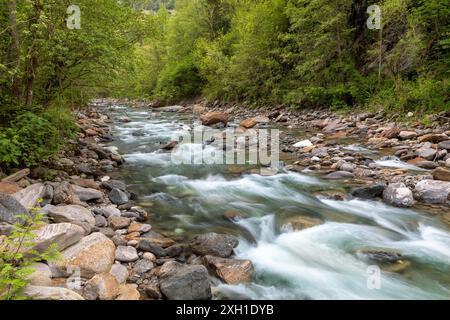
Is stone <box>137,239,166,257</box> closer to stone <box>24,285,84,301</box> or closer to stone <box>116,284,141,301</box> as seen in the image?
stone <box>116,284,141,301</box>

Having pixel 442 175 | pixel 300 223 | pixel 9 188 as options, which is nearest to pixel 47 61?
pixel 9 188

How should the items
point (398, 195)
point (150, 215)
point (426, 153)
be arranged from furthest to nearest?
point (426, 153)
point (398, 195)
point (150, 215)

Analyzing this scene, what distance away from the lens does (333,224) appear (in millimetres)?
6293

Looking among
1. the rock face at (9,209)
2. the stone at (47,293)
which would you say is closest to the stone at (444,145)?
the stone at (47,293)

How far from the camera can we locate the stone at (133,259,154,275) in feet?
14.5

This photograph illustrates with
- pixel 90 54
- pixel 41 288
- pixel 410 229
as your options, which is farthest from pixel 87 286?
pixel 90 54

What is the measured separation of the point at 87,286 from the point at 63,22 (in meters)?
6.30

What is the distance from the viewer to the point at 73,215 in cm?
527

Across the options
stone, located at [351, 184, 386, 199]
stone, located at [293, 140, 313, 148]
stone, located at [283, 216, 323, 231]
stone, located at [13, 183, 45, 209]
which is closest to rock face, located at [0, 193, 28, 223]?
stone, located at [13, 183, 45, 209]

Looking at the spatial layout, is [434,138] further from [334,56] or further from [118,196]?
[334,56]

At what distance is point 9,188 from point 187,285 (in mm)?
3637

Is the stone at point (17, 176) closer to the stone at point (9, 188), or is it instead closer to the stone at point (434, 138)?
the stone at point (9, 188)

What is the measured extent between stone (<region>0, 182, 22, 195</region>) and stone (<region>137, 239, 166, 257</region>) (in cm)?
235
